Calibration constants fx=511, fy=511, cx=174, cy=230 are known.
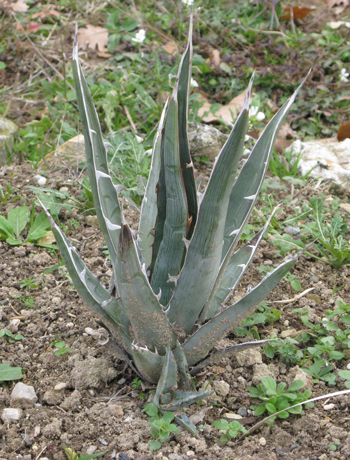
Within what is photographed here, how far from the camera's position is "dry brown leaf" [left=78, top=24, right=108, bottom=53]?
178 inches

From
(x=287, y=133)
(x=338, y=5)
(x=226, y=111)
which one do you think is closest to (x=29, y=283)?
(x=226, y=111)

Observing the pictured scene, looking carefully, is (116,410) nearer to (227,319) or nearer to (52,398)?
(52,398)

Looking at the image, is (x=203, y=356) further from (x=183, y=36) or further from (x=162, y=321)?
(x=183, y=36)

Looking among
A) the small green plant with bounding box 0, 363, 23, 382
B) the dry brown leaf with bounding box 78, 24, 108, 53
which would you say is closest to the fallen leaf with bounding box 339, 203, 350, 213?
the small green plant with bounding box 0, 363, 23, 382

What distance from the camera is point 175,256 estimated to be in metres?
1.67

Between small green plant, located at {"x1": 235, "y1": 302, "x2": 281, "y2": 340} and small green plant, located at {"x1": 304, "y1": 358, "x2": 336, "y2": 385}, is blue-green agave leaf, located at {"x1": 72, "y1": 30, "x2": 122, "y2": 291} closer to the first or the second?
small green plant, located at {"x1": 235, "y1": 302, "x2": 281, "y2": 340}

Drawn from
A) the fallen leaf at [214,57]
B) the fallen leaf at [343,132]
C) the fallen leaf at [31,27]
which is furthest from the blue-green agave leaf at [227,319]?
the fallen leaf at [31,27]

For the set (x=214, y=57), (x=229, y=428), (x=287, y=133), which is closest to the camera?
(x=229, y=428)

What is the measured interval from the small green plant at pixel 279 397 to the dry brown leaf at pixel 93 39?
3580 millimetres

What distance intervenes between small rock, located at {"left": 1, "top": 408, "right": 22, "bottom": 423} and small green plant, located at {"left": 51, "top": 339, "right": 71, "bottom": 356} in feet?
0.95

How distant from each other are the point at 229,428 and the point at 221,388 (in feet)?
0.67

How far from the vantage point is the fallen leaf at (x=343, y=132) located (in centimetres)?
357

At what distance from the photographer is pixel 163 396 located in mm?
1659

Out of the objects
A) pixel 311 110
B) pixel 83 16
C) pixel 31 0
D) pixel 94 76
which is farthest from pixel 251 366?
pixel 31 0
